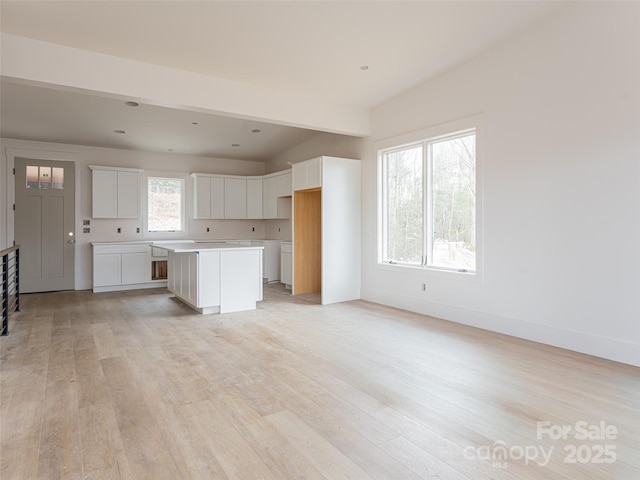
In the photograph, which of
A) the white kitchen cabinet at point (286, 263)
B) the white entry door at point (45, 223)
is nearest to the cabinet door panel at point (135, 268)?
the white entry door at point (45, 223)

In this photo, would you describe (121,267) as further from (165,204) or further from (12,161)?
(12,161)

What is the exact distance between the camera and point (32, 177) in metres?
6.85

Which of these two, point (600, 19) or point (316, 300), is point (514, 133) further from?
point (316, 300)

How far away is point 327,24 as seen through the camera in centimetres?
360

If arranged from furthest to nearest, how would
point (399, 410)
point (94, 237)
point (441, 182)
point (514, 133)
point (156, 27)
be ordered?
point (94, 237), point (441, 182), point (514, 133), point (156, 27), point (399, 410)

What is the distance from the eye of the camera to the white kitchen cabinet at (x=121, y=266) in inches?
274

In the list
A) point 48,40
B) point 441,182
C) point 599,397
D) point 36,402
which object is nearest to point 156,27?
point 48,40

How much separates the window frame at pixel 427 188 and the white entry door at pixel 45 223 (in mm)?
5785

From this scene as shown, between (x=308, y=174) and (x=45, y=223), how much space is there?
499 cm

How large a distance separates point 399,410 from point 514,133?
122 inches

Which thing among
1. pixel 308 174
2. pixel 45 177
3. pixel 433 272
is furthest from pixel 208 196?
pixel 433 272

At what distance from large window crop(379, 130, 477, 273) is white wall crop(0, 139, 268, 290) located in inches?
130

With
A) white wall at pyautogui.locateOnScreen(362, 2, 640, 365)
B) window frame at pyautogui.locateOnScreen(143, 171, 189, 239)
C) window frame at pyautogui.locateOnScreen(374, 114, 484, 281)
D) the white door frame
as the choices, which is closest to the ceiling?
white wall at pyautogui.locateOnScreen(362, 2, 640, 365)

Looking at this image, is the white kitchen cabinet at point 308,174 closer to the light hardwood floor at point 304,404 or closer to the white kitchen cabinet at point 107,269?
the light hardwood floor at point 304,404
